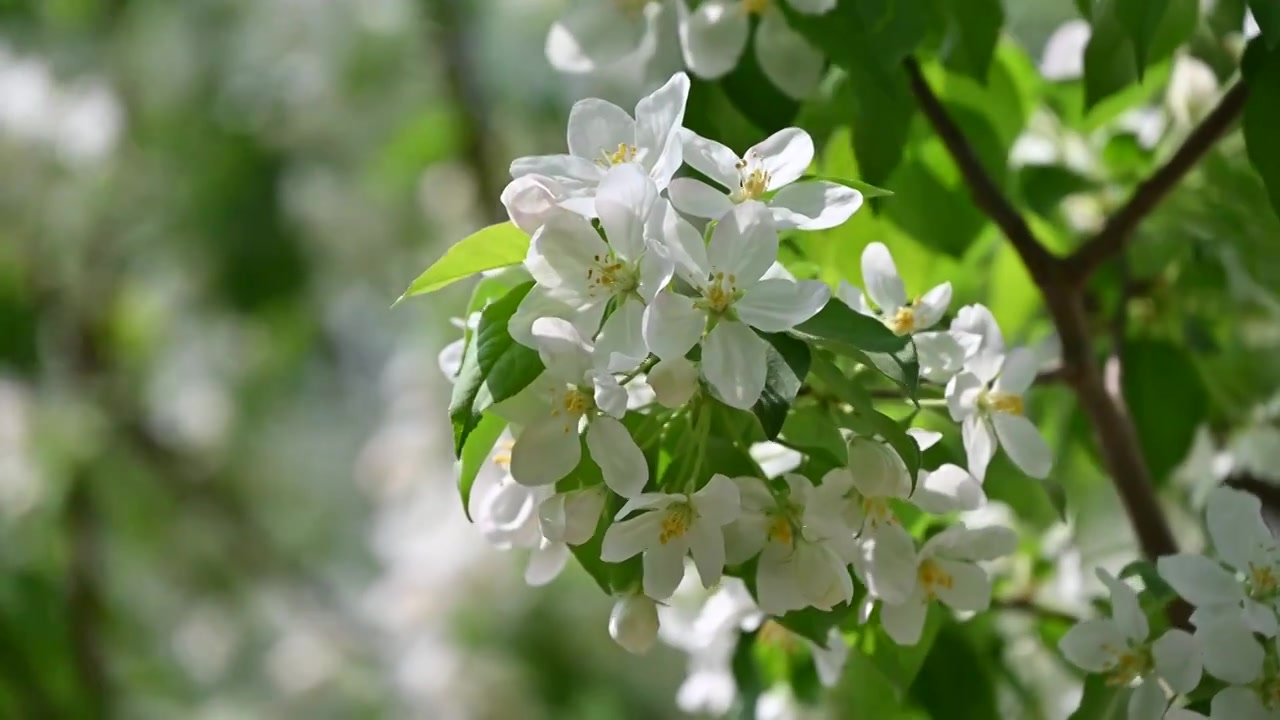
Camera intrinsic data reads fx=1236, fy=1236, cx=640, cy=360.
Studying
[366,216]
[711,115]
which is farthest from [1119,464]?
[366,216]

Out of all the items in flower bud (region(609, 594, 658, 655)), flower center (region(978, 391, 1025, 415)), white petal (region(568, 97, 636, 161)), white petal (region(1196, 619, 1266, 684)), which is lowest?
white petal (region(1196, 619, 1266, 684))

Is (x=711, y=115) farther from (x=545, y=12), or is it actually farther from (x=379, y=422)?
(x=379, y=422)

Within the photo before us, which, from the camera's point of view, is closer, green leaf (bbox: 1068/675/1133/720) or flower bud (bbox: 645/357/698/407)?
flower bud (bbox: 645/357/698/407)

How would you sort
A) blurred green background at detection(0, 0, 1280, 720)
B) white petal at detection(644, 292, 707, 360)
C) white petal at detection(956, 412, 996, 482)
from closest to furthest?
white petal at detection(644, 292, 707, 360) < white petal at detection(956, 412, 996, 482) < blurred green background at detection(0, 0, 1280, 720)

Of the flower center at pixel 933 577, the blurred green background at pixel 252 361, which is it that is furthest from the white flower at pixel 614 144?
the blurred green background at pixel 252 361

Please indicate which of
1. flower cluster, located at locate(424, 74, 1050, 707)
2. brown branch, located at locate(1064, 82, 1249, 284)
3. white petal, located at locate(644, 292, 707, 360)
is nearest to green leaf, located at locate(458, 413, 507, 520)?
flower cluster, located at locate(424, 74, 1050, 707)

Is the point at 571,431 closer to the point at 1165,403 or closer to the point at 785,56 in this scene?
the point at 785,56

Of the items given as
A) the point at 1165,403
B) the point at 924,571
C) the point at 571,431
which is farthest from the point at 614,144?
the point at 1165,403

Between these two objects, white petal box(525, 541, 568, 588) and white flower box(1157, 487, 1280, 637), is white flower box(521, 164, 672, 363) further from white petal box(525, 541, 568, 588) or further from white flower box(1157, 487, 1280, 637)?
white flower box(1157, 487, 1280, 637)
